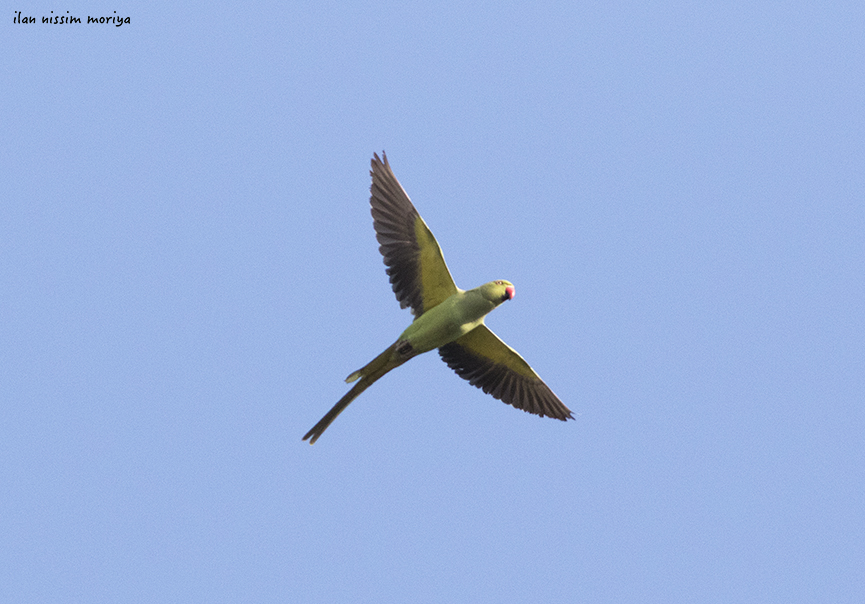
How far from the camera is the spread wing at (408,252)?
1346cm

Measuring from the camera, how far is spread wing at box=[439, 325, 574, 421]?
1384 cm

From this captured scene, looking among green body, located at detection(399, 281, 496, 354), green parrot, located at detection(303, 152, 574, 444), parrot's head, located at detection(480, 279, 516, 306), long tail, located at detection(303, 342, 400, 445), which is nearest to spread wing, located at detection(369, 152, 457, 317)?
green parrot, located at detection(303, 152, 574, 444)

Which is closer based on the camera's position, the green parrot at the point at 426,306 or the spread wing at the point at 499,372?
the green parrot at the point at 426,306

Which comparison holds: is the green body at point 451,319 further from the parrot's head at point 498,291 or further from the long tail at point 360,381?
the long tail at point 360,381

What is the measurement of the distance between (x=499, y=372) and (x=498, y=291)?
4.87 ft

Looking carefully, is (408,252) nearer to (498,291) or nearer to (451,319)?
(451,319)

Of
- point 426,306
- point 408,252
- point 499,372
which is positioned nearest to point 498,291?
point 426,306

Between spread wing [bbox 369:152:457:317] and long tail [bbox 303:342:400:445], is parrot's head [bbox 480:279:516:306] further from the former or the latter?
long tail [bbox 303:342:400:445]

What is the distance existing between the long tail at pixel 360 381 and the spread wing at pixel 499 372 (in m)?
0.86

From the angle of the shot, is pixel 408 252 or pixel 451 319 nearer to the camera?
pixel 451 319

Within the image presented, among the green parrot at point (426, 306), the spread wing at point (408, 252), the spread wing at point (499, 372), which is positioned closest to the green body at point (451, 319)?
the green parrot at point (426, 306)

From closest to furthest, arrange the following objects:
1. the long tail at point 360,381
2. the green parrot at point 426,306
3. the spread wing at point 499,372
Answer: the green parrot at point 426,306 < the long tail at point 360,381 < the spread wing at point 499,372

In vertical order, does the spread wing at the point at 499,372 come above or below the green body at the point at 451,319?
below

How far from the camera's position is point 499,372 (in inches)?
557
